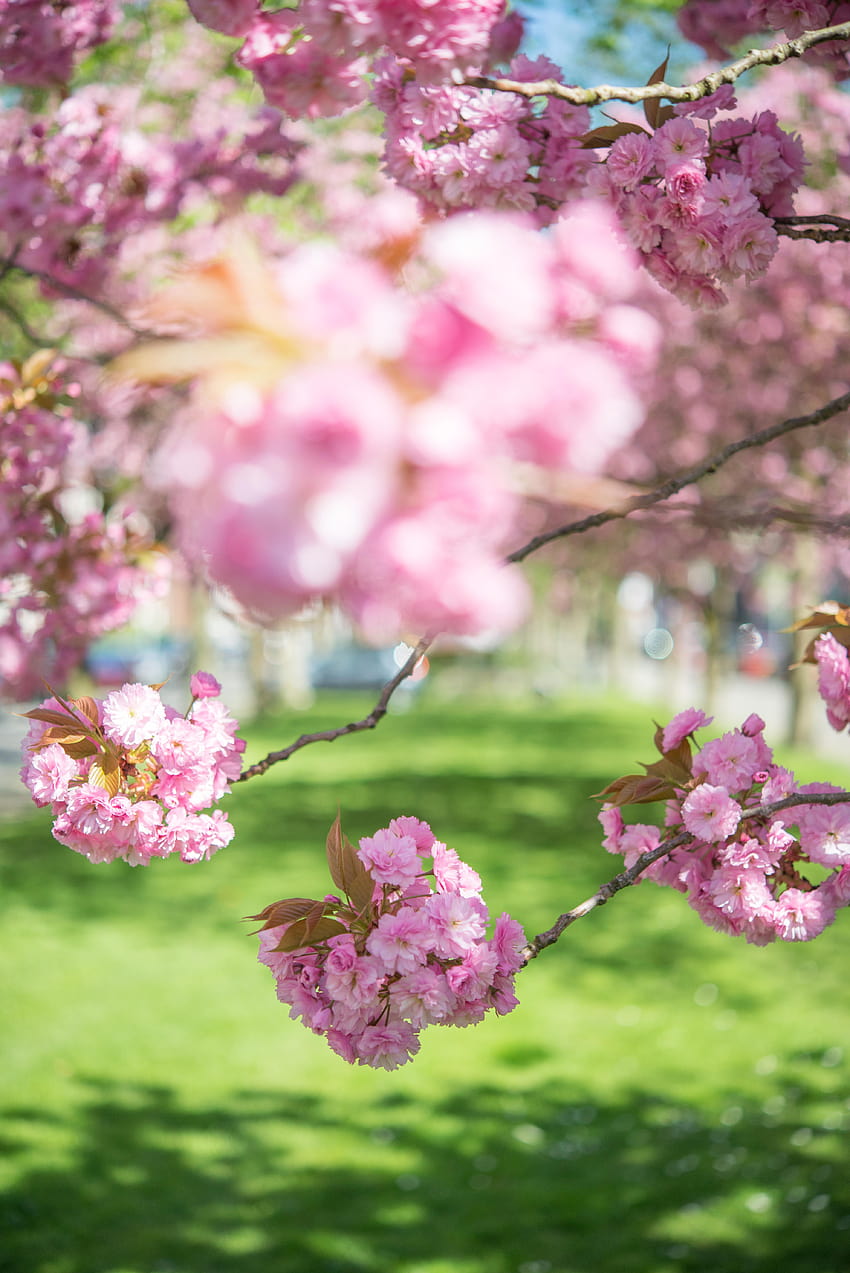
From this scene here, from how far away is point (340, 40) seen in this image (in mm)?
1554

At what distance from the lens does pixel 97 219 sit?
14.3 ft

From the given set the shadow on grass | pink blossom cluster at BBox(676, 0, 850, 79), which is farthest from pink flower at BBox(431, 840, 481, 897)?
the shadow on grass

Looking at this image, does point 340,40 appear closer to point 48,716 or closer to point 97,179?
point 48,716

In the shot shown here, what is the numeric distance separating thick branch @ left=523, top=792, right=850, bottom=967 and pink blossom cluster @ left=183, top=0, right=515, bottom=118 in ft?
4.25

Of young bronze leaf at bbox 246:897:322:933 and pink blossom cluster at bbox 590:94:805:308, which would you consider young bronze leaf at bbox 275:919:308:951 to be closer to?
young bronze leaf at bbox 246:897:322:933

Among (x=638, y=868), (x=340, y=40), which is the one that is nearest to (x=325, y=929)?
(x=638, y=868)

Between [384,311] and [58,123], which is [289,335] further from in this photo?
[58,123]

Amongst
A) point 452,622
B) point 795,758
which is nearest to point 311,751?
point 795,758

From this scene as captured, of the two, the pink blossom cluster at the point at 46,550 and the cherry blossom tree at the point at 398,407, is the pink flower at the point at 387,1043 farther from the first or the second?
the pink blossom cluster at the point at 46,550

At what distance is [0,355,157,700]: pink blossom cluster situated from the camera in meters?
3.36

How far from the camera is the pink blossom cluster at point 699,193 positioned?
2.12 meters

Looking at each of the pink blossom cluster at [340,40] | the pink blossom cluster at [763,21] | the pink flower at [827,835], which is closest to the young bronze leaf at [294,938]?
the pink flower at [827,835]

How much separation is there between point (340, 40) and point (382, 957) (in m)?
1.36

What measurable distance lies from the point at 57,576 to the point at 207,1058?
2768mm
